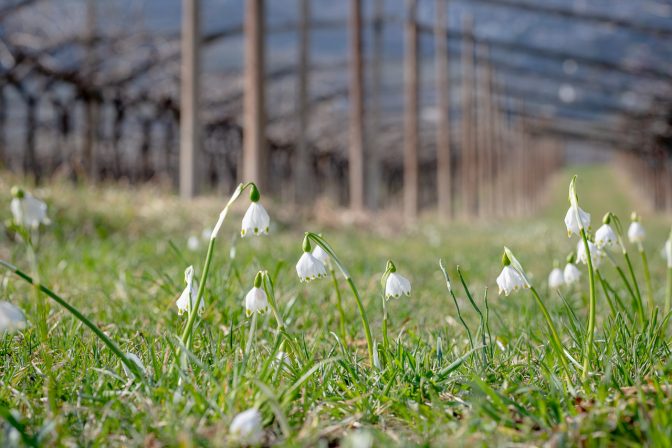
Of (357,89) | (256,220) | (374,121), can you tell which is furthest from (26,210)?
(374,121)

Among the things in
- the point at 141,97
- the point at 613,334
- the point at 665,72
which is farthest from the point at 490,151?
the point at 613,334

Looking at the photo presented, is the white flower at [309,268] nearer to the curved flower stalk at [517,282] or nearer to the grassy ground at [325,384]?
the grassy ground at [325,384]

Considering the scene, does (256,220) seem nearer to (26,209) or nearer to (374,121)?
(26,209)

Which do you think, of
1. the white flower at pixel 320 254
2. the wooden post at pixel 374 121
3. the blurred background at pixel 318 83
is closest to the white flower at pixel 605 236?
the white flower at pixel 320 254

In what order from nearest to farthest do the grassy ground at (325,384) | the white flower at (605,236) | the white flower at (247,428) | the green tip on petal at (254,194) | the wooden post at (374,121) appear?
the white flower at (247,428) → the grassy ground at (325,384) → the green tip on petal at (254,194) → the white flower at (605,236) → the wooden post at (374,121)

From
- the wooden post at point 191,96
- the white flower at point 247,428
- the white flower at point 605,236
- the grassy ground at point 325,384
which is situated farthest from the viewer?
the wooden post at point 191,96

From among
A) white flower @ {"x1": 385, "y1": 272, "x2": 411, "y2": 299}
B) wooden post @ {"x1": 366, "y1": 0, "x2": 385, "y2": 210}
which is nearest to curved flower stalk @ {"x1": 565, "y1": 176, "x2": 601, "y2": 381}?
white flower @ {"x1": 385, "y1": 272, "x2": 411, "y2": 299}
